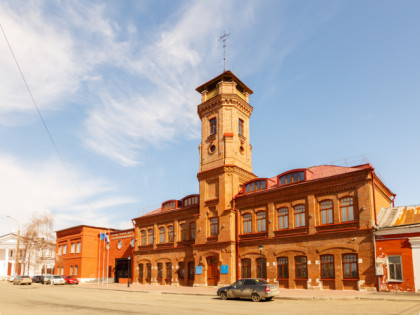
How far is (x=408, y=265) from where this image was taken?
25.1 metres

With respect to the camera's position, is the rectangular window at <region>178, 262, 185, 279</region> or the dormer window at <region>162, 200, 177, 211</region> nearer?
the rectangular window at <region>178, 262, 185, 279</region>

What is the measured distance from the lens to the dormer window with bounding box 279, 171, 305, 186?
32.6 metres

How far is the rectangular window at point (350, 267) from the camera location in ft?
90.1

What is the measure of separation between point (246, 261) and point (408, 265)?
14511mm

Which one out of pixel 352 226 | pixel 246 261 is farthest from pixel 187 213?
pixel 352 226

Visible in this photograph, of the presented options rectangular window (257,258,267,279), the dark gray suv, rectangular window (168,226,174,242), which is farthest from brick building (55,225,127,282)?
the dark gray suv

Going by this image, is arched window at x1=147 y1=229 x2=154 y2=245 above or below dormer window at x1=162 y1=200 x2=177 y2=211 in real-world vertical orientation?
below

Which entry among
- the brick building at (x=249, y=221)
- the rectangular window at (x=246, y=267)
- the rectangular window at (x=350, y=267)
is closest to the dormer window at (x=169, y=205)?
the brick building at (x=249, y=221)

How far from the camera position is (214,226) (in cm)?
3756

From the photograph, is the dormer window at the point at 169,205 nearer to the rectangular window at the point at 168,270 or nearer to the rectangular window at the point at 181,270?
the rectangular window at the point at 168,270

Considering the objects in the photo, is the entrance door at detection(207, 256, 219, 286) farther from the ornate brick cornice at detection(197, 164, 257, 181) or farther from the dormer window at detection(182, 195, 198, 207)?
the ornate brick cornice at detection(197, 164, 257, 181)

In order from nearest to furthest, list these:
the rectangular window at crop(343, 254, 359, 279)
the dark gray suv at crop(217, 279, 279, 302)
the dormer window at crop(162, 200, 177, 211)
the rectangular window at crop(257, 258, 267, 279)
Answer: the dark gray suv at crop(217, 279, 279, 302) → the rectangular window at crop(343, 254, 359, 279) → the rectangular window at crop(257, 258, 267, 279) → the dormer window at crop(162, 200, 177, 211)

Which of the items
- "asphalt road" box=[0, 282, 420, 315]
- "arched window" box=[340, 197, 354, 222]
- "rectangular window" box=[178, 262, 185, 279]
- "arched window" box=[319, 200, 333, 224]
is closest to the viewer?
"asphalt road" box=[0, 282, 420, 315]

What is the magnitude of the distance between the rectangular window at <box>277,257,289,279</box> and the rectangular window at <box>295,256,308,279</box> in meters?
1.02
